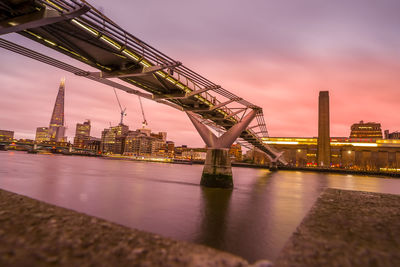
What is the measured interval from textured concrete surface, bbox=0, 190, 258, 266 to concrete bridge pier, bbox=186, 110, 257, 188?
23.4 m

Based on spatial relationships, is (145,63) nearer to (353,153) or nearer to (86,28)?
(86,28)

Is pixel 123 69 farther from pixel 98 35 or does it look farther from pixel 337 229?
pixel 337 229

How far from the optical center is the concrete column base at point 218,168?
30.7 metres

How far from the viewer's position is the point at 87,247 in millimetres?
5520

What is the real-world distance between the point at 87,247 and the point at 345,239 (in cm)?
683

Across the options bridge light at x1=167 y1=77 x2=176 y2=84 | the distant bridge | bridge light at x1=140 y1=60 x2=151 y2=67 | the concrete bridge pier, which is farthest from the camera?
the concrete bridge pier

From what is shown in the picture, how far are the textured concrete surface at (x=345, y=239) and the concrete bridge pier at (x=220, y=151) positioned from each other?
20.1 metres

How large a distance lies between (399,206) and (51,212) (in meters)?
15.0

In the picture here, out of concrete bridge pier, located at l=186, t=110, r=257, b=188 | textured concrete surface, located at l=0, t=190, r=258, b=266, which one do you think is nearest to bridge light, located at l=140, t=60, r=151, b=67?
textured concrete surface, located at l=0, t=190, r=258, b=266

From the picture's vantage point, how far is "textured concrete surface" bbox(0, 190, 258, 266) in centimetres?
495

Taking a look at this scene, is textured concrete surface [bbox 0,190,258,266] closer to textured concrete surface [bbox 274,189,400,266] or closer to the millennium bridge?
textured concrete surface [bbox 274,189,400,266]

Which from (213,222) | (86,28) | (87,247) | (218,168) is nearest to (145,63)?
(86,28)

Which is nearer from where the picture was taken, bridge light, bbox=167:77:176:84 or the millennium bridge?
the millennium bridge

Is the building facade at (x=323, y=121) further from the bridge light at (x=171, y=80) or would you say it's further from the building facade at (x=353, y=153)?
the bridge light at (x=171, y=80)
